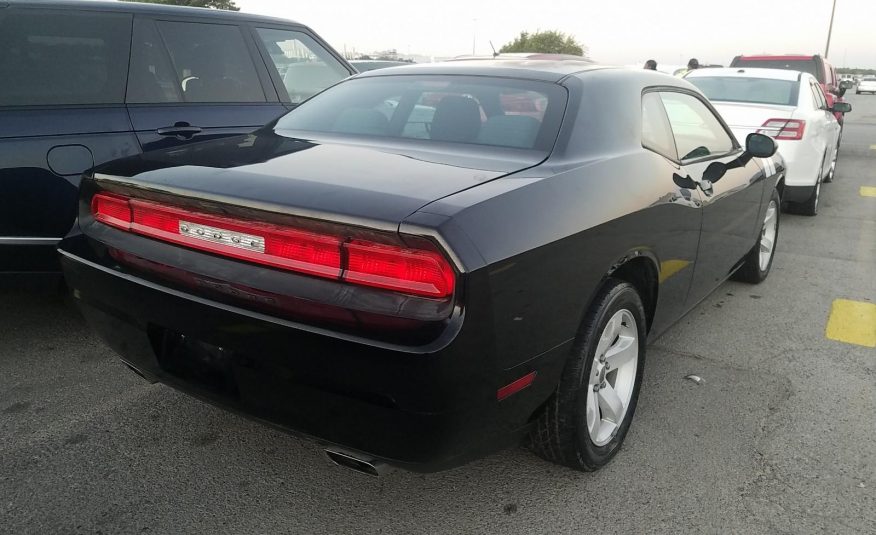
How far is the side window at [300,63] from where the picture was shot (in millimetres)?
4602

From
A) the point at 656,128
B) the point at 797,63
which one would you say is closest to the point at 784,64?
the point at 797,63

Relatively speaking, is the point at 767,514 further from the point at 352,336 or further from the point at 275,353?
the point at 275,353

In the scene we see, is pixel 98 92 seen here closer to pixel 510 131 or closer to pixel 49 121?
pixel 49 121

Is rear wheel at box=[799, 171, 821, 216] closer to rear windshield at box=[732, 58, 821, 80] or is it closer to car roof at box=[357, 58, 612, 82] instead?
car roof at box=[357, 58, 612, 82]

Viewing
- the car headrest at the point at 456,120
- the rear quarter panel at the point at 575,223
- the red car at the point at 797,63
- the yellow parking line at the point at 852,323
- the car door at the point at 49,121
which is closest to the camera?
the rear quarter panel at the point at 575,223

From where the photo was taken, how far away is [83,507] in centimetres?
223

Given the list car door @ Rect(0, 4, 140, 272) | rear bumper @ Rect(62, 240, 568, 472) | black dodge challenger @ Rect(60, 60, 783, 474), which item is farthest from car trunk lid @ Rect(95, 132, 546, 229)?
car door @ Rect(0, 4, 140, 272)

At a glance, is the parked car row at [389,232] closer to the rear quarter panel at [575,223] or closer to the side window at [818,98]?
the rear quarter panel at [575,223]

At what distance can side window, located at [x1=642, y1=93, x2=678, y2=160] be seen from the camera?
2877 millimetres

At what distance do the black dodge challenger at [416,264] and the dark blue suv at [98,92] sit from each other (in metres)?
0.91

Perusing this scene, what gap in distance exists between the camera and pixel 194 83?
13.1ft

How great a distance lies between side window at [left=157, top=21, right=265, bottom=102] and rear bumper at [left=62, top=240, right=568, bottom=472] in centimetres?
214

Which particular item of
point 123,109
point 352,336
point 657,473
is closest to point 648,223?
point 657,473

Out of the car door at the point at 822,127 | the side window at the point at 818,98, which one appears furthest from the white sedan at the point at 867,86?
the side window at the point at 818,98
